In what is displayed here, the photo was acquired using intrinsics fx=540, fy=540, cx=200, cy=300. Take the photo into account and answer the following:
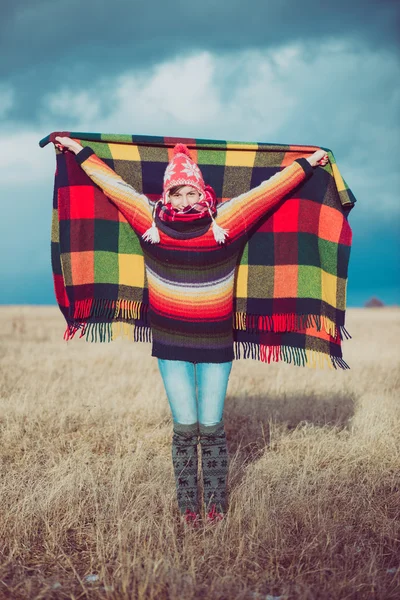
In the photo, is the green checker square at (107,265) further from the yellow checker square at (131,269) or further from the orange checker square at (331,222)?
the orange checker square at (331,222)

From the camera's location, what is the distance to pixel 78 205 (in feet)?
15.3

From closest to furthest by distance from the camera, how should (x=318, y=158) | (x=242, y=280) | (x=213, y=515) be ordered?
1. (x=213, y=515)
2. (x=318, y=158)
3. (x=242, y=280)

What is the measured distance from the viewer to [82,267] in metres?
4.67

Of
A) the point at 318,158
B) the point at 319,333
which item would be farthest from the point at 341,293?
the point at 318,158

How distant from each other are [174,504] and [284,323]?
174 cm

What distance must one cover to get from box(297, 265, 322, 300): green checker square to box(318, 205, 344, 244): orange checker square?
32 centimetres

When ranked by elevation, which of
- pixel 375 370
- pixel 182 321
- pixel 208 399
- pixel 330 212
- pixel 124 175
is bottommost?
pixel 375 370

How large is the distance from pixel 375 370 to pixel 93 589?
28.5 feet

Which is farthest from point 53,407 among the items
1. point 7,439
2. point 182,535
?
point 182,535

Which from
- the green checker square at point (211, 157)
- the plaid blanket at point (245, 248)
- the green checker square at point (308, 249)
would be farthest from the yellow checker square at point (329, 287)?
the green checker square at point (211, 157)

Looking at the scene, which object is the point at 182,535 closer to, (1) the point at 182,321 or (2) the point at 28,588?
(2) the point at 28,588

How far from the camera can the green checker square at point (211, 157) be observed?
4605mm

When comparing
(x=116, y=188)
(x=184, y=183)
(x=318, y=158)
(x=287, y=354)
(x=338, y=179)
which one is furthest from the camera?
(x=287, y=354)

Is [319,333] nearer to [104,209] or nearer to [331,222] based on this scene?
[331,222]
